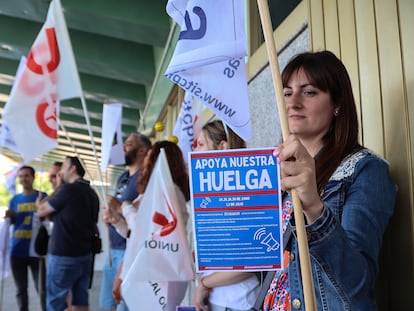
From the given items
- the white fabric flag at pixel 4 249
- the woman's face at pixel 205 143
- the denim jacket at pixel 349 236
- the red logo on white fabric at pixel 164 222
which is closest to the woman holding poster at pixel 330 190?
the denim jacket at pixel 349 236

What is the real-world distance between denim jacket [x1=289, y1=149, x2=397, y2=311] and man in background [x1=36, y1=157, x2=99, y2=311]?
274 centimetres

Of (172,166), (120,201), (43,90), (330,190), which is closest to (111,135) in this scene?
(120,201)

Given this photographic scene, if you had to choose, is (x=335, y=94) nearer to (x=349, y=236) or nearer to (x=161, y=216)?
(x=349, y=236)

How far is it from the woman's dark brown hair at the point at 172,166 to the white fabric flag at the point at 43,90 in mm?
711

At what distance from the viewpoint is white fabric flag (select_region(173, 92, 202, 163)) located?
2.97 meters

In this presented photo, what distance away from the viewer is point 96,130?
1184cm

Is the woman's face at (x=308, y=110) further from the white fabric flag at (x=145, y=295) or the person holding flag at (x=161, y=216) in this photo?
the white fabric flag at (x=145, y=295)

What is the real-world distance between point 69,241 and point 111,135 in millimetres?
905

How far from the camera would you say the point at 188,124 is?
2992 mm

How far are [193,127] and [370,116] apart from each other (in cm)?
163

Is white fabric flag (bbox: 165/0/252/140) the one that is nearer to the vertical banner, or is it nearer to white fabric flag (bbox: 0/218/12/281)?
the vertical banner

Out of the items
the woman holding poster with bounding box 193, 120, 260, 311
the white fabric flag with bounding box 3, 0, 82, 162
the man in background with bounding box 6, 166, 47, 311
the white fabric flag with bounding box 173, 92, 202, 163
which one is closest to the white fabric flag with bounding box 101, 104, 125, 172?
the white fabric flag with bounding box 3, 0, 82, 162

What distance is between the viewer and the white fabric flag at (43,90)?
9.61 feet

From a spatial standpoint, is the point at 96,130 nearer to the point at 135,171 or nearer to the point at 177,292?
the point at 135,171
